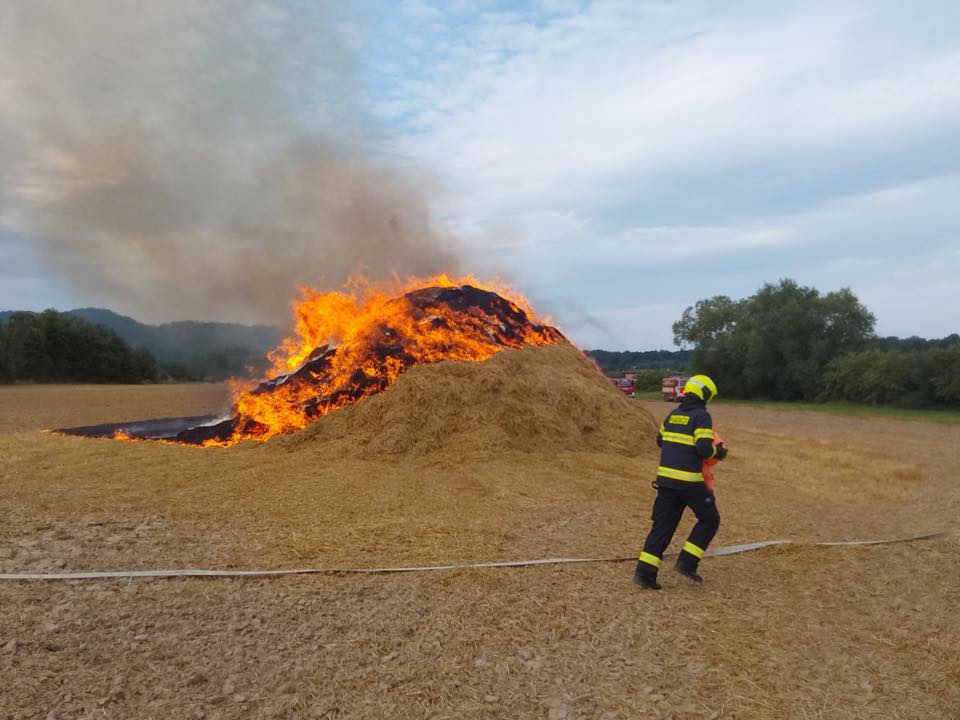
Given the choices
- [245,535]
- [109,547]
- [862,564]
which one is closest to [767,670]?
[862,564]

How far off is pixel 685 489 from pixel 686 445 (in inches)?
14.9

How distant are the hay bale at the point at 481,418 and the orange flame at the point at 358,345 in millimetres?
1057

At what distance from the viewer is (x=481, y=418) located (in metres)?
11.4

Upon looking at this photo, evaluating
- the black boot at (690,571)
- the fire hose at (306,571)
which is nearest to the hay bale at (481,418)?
the fire hose at (306,571)

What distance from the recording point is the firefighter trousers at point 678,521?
5746mm

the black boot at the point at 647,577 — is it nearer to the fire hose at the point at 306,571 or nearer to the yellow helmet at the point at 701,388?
the fire hose at the point at 306,571

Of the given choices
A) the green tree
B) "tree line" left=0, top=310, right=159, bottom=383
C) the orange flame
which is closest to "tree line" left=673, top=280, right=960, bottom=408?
the green tree

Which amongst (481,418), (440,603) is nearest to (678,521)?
(440,603)

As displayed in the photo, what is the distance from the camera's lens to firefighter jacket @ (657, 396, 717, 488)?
18.7 ft

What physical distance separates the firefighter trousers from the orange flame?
25.1ft

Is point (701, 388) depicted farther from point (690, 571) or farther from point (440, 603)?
point (440, 603)

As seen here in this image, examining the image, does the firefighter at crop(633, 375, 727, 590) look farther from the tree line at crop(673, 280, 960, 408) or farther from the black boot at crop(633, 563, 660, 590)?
the tree line at crop(673, 280, 960, 408)

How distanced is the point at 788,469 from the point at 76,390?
1387 inches

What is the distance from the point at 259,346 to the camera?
2522cm
